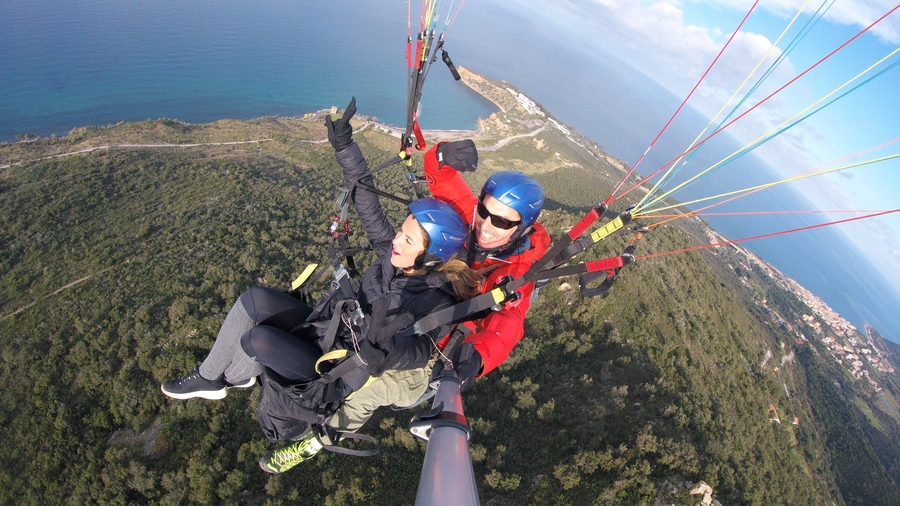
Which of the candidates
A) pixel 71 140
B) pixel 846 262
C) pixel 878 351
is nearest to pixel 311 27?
pixel 71 140

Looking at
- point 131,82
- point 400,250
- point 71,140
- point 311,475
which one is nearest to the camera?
point 400,250

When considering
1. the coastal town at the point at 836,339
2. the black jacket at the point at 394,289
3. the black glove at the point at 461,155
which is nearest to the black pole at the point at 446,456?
the black jacket at the point at 394,289

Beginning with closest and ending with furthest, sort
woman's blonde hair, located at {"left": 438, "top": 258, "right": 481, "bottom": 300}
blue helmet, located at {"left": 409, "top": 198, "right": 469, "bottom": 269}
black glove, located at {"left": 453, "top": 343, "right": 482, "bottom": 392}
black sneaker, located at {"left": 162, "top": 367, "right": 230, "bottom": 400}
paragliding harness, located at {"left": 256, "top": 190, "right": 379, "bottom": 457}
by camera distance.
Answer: black glove, located at {"left": 453, "top": 343, "right": 482, "bottom": 392}
paragliding harness, located at {"left": 256, "top": 190, "right": 379, "bottom": 457}
blue helmet, located at {"left": 409, "top": 198, "right": 469, "bottom": 269}
woman's blonde hair, located at {"left": 438, "top": 258, "right": 481, "bottom": 300}
black sneaker, located at {"left": 162, "top": 367, "right": 230, "bottom": 400}

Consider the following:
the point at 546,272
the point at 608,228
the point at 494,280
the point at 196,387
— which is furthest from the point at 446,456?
the point at 196,387

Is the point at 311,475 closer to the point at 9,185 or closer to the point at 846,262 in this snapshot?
the point at 9,185

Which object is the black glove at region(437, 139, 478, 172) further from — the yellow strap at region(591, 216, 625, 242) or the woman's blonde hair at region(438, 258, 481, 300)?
the yellow strap at region(591, 216, 625, 242)

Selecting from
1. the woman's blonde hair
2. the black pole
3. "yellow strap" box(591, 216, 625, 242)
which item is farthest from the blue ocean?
the black pole
